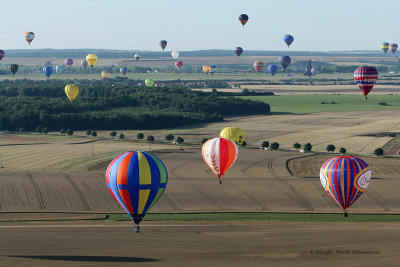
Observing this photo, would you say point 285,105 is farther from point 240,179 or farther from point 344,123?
point 240,179

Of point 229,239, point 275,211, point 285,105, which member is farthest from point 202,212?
point 285,105

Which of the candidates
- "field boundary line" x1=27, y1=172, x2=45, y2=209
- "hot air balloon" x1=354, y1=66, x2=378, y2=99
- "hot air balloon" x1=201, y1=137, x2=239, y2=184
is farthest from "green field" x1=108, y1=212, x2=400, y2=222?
"hot air balloon" x1=354, y1=66, x2=378, y2=99

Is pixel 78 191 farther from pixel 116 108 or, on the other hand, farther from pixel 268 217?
pixel 116 108

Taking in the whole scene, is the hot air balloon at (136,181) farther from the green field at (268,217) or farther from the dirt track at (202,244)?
the green field at (268,217)
